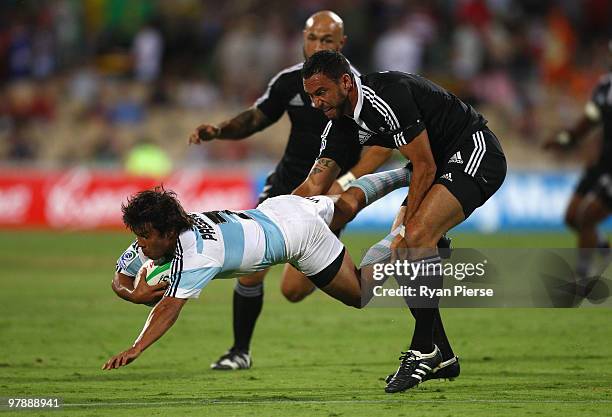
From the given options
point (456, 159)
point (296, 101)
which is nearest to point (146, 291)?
point (456, 159)

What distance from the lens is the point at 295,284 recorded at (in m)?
9.38

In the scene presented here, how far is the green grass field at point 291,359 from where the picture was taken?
24.3 ft

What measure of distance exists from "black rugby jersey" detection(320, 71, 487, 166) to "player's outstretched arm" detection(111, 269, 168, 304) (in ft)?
5.70

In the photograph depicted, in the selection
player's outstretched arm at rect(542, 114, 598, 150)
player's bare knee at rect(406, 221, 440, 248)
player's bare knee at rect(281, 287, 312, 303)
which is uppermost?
player's outstretched arm at rect(542, 114, 598, 150)

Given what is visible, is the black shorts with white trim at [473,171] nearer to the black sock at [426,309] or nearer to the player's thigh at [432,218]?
the player's thigh at [432,218]

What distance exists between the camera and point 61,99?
2364 cm

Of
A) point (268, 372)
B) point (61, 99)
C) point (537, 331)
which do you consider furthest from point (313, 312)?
point (61, 99)

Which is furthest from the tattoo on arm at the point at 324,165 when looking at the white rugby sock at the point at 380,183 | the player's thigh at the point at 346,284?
the player's thigh at the point at 346,284

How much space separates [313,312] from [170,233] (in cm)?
577

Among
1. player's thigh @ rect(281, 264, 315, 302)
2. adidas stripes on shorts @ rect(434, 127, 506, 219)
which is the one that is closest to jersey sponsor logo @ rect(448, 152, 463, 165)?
adidas stripes on shorts @ rect(434, 127, 506, 219)

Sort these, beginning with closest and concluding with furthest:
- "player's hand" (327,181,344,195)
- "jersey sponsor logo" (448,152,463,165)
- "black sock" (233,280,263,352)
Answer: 1. "jersey sponsor logo" (448,152,463,165)
2. "player's hand" (327,181,344,195)
3. "black sock" (233,280,263,352)

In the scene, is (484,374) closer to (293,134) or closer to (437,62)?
(293,134)
